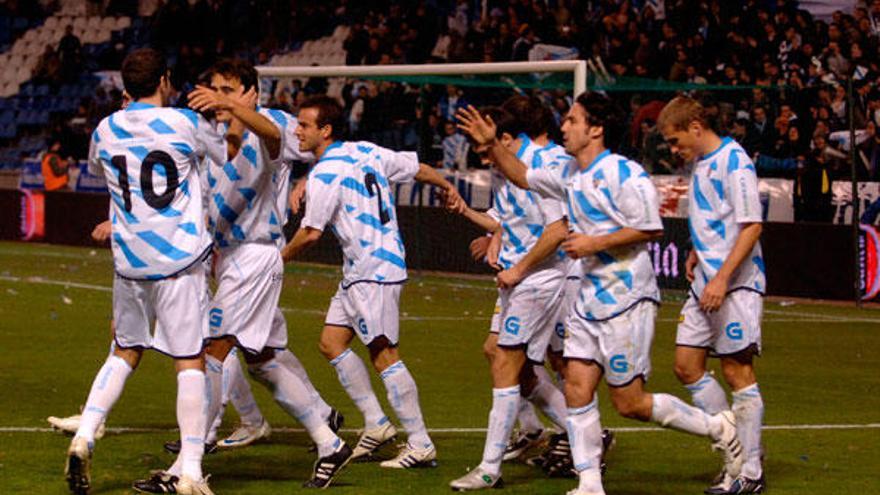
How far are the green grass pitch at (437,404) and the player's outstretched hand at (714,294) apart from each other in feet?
2.95

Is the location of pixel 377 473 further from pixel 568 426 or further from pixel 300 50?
pixel 300 50

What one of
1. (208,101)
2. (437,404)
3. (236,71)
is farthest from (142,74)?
(437,404)

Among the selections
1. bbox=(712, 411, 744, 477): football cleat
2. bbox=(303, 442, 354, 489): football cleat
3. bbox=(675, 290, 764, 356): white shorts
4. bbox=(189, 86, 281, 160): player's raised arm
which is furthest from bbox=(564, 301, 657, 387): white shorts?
bbox=(189, 86, 281, 160): player's raised arm

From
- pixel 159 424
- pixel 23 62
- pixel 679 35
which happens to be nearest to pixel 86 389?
pixel 159 424

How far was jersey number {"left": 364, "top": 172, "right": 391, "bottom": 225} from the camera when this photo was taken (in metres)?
8.60

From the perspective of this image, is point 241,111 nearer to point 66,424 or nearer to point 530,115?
point 530,115

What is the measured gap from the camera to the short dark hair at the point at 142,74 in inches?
286

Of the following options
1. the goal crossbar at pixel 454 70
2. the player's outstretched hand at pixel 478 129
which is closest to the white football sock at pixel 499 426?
the player's outstretched hand at pixel 478 129

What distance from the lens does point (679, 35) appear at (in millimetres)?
22484

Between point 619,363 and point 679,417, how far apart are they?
0.40 metres

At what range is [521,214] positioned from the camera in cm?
830

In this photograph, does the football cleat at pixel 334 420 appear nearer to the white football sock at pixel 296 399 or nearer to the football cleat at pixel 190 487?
the white football sock at pixel 296 399

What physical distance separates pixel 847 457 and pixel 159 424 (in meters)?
3.77

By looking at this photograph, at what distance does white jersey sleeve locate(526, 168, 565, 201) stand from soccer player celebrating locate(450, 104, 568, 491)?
0.26 meters
